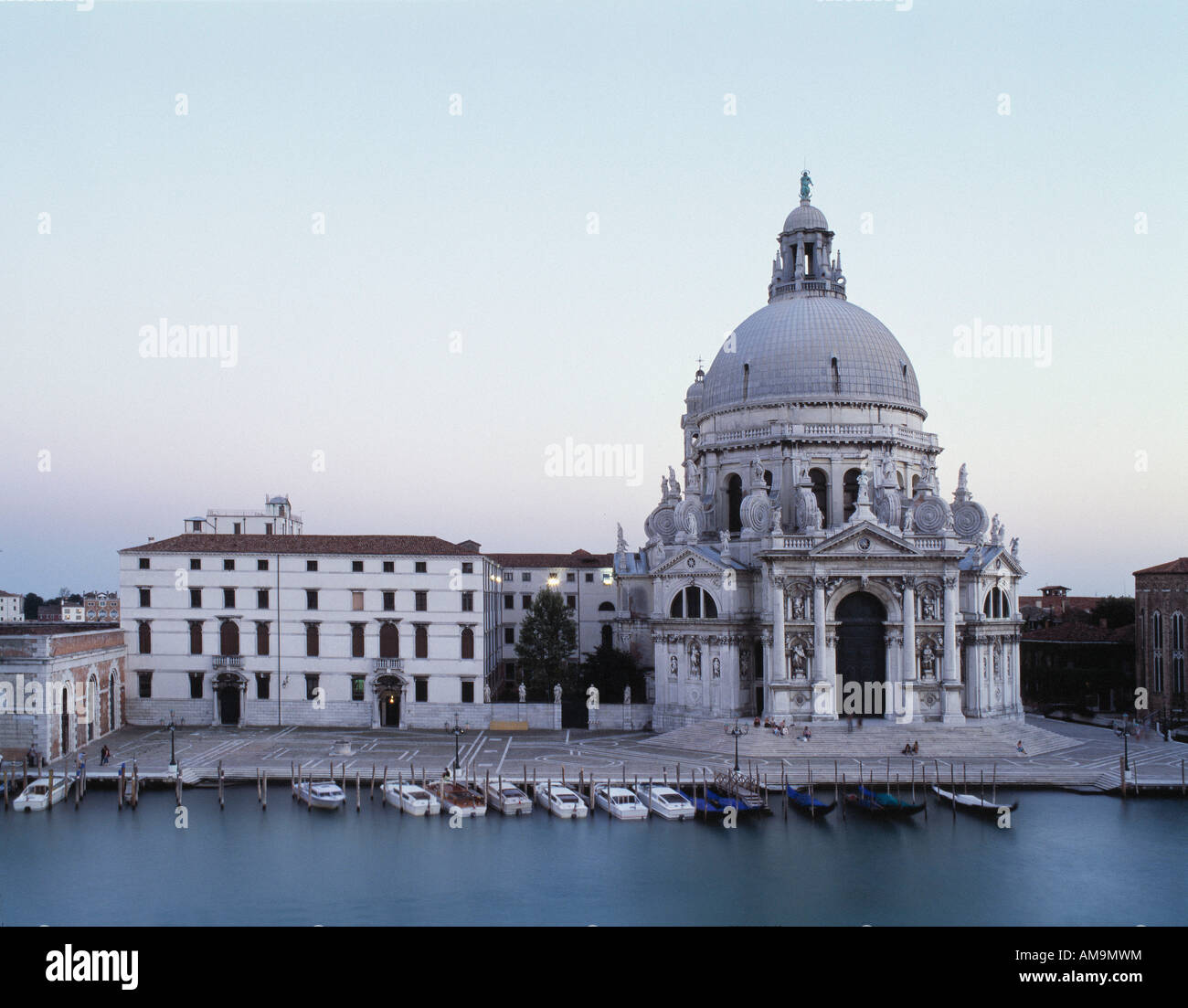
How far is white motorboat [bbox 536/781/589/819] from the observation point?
3912cm

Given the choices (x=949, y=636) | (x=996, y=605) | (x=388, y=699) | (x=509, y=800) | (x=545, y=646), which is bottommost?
(x=509, y=800)

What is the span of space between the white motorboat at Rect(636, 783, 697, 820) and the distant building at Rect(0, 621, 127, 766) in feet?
77.6

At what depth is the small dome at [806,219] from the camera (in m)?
65.4

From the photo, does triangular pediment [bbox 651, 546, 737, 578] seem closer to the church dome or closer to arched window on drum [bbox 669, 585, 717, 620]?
arched window on drum [bbox 669, 585, 717, 620]

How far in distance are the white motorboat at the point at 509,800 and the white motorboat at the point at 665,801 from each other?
443cm

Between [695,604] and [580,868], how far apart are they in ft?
79.3

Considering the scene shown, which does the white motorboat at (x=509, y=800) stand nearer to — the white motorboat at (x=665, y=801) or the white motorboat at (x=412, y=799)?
the white motorboat at (x=412, y=799)

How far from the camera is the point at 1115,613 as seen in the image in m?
78.7

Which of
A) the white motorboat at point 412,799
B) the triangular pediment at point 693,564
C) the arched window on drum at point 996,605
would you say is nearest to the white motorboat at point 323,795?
the white motorboat at point 412,799

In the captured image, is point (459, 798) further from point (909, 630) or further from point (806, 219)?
point (806, 219)

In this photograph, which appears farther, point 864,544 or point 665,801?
point 864,544

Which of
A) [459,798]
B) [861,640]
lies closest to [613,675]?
[861,640]

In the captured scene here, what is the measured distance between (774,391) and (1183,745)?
2700 centimetres
